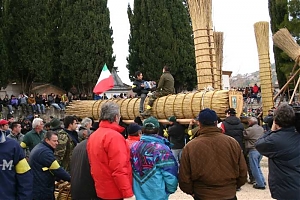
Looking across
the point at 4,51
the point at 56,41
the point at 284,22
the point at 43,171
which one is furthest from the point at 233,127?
the point at 56,41

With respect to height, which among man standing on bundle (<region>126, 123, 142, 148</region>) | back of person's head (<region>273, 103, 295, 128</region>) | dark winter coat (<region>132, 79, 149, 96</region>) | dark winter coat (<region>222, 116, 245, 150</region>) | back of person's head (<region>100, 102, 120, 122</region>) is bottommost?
dark winter coat (<region>222, 116, 245, 150</region>)

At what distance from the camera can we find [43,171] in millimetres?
4680

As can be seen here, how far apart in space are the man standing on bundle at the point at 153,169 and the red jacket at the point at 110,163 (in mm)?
124

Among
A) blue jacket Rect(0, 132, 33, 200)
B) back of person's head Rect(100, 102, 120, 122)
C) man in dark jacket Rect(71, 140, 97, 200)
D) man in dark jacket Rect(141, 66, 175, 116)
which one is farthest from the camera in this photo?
man in dark jacket Rect(141, 66, 175, 116)

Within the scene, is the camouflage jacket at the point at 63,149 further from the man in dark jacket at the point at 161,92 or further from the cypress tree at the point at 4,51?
the cypress tree at the point at 4,51

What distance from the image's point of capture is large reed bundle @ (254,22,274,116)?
46.8 ft

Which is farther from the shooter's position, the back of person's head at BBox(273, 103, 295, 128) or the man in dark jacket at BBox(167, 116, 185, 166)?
the man in dark jacket at BBox(167, 116, 185, 166)

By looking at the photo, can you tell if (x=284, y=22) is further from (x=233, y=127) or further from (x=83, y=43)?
(x=233, y=127)

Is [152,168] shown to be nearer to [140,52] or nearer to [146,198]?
[146,198]

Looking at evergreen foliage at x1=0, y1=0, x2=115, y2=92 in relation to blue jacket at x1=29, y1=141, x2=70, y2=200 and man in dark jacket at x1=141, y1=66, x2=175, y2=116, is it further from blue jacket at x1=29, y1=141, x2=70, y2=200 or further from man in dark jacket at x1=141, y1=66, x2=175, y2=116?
blue jacket at x1=29, y1=141, x2=70, y2=200

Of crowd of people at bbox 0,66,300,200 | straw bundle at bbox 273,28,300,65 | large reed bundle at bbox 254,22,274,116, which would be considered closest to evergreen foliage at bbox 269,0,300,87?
straw bundle at bbox 273,28,300,65

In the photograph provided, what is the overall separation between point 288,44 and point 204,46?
19.0 ft

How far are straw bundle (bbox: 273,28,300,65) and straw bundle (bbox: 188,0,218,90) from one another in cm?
524

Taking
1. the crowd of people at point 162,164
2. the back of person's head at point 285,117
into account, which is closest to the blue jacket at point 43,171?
the crowd of people at point 162,164
